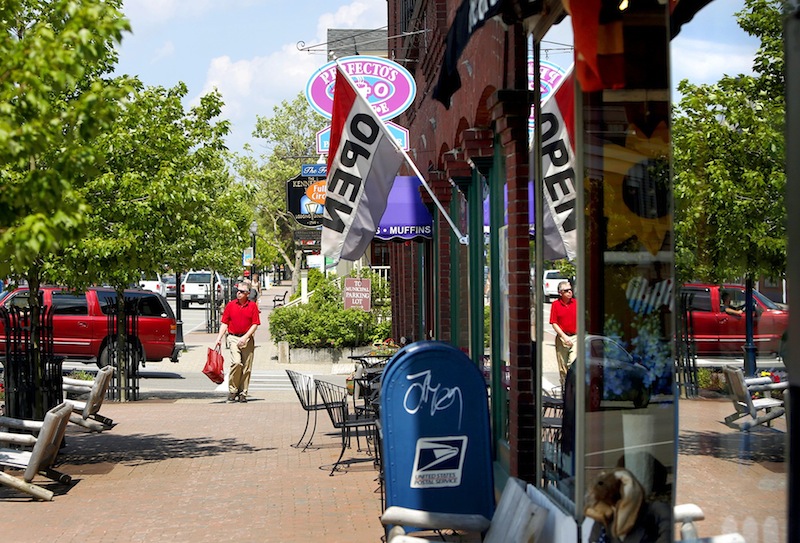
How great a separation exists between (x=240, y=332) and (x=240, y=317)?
28cm

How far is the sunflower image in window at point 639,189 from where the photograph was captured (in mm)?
5168

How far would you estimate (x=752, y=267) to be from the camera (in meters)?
4.24

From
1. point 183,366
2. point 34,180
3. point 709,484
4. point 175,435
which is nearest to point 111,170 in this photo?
point 175,435

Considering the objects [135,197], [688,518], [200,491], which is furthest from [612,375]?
[135,197]

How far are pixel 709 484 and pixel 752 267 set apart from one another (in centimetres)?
102

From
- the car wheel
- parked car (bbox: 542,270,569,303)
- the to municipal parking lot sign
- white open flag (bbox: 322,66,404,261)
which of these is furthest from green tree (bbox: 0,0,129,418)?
the car wheel

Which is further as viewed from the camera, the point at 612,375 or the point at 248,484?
the point at 248,484

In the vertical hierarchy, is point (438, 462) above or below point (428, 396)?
below

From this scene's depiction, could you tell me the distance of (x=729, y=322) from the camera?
171 inches

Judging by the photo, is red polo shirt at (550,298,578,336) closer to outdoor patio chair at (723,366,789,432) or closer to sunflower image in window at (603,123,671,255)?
sunflower image in window at (603,123,671,255)

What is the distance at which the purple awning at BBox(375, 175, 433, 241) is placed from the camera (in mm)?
14516

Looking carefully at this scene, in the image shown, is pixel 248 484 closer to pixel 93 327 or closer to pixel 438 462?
pixel 438 462

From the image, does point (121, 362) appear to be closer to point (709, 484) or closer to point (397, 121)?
A: point (397, 121)

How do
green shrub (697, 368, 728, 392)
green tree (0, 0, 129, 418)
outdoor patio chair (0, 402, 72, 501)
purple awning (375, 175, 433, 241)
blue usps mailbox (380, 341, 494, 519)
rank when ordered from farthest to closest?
purple awning (375, 175, 433, 241) → outdoor patio chair (0, 402, 72, 501) → blue usps mailbox (380, 341, 494, 519) → green tree (0, 0, 129, 418) → green shrub (697, 368, 728, 392)
